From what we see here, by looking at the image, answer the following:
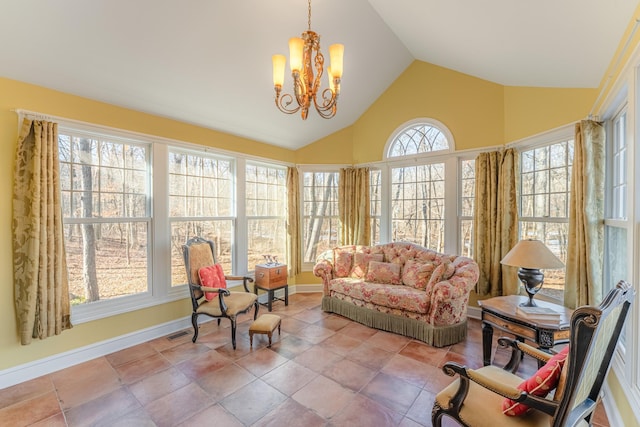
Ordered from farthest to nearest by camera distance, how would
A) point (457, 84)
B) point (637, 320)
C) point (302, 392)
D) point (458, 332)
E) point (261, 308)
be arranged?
1. point (261, 308)
2. point (457, 84)
3. point (458, 332)
4. point (302, 392)
5. point (637, 320)

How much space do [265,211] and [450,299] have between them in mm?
3085

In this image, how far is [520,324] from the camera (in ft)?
7.36

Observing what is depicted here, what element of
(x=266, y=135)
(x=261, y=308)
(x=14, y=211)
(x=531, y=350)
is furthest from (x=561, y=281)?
(x=14, y=211)

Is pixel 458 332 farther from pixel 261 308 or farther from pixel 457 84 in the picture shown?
pixel 457 84

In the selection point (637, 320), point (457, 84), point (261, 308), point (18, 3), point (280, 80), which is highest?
point (457, 84)

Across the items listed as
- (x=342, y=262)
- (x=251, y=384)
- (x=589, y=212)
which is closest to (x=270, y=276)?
(x=342, y=262)

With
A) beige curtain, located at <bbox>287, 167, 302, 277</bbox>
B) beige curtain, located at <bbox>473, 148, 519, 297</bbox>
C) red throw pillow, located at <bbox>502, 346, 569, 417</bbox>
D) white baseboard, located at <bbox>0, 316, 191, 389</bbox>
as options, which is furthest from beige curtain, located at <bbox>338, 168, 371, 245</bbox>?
red throw pillow, located at <bbox>502, 346, 569, 417</bbox>

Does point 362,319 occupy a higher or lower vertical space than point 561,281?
lower

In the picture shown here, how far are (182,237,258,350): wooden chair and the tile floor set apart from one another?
1.09 feet

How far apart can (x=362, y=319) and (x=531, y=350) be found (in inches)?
87.1

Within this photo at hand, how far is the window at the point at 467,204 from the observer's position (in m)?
4.04

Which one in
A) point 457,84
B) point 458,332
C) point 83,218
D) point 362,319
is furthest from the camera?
point 457,84

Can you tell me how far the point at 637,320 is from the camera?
5.32ft

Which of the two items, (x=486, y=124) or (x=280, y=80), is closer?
(x=280, y=80)
